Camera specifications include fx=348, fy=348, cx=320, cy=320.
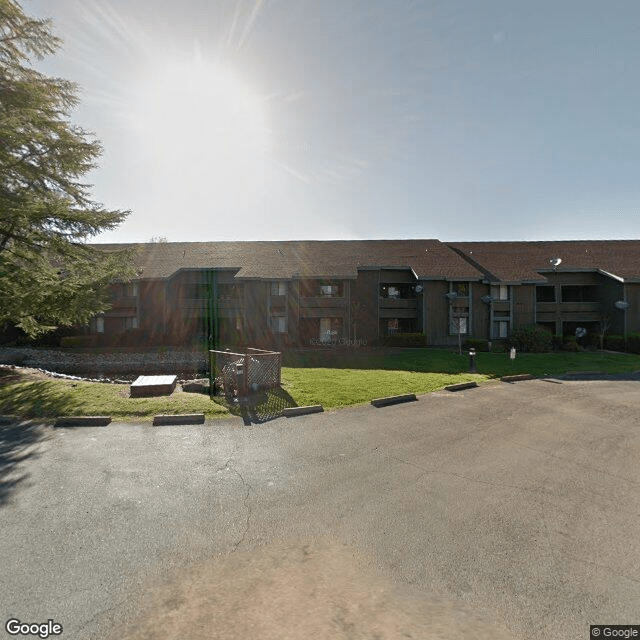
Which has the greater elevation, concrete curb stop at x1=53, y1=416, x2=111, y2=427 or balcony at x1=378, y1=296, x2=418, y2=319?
balcony at x1=378, y1=296, x2=418, y2=319

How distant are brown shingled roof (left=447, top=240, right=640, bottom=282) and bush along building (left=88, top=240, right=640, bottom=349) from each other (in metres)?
0.16

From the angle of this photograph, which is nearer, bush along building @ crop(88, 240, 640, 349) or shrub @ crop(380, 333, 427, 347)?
shrub @ crop(380, 333, 427, 347)

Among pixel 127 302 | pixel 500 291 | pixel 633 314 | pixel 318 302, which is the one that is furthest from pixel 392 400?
pixel 633 314

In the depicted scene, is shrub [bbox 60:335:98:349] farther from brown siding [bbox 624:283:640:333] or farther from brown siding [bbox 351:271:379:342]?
brown siding [bbox 624:283:640:333]

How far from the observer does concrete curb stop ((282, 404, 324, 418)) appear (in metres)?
9.69

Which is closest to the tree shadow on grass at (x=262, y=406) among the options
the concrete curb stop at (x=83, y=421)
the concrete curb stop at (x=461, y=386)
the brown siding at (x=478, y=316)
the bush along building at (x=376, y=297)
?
the concrete curb stop at (x=83, y=421)

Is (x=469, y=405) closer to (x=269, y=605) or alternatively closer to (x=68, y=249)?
(x=269, y=605)

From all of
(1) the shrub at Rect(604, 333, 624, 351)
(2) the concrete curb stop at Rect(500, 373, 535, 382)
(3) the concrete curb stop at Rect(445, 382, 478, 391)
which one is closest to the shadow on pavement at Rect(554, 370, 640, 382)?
(2) the concrete curb stop at Rect(500, 373, 535, 382)

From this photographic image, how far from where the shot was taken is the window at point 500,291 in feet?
92.8

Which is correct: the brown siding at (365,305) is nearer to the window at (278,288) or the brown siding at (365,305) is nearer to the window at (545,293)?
the window at (278,288)

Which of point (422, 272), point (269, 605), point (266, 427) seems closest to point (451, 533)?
point (269, 605)

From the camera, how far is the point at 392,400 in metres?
11.0

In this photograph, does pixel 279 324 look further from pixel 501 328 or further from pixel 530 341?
pixel 530 341

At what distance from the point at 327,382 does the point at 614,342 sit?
2607cm
